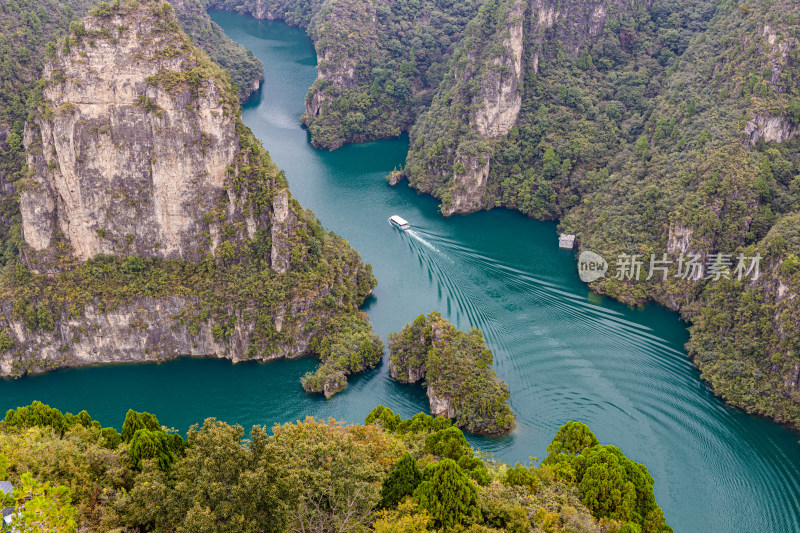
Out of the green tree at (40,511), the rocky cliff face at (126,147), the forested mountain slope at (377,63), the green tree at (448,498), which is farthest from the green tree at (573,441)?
the forested mountain slope at (377,63)

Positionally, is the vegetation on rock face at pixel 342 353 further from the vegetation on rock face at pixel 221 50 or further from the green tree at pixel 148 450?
the vegetation on rock face at pixel 221 50

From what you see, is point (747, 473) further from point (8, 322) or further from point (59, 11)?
point (59, 11)

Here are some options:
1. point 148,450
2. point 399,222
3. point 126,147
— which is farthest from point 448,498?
point 399,222

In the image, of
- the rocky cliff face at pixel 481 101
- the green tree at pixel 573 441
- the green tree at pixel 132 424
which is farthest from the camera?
the rocky cliff face at pixel 481 101

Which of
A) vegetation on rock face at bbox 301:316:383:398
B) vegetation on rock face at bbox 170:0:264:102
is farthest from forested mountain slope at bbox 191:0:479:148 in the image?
vegetation on rock face at bbox 301:316:383:398

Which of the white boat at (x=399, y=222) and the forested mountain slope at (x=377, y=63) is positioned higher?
the forested mountain slope at (x=377, y=63)

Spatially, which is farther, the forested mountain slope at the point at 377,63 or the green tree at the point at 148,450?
the forested mountain slope at the point at 377,63

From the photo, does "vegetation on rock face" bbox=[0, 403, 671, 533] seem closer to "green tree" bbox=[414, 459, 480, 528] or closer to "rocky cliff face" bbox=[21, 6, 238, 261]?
"green tree" bbox=[414, 459, 480, 528]
